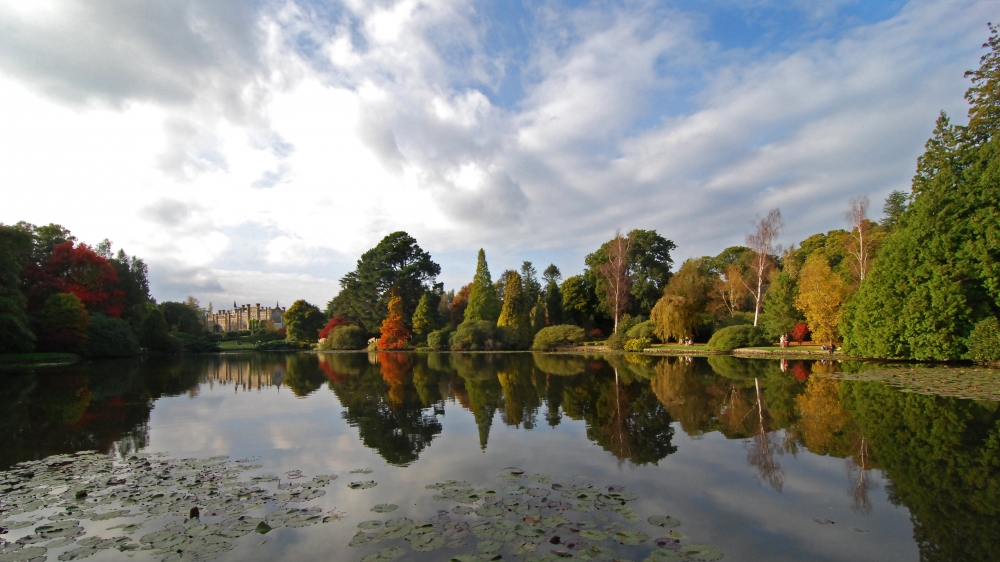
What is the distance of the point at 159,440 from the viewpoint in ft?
30.4

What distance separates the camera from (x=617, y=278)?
4153cm

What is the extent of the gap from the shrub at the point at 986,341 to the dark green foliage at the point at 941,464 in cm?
1065

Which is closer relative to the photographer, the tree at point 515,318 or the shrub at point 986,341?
the shrub at point 986,341

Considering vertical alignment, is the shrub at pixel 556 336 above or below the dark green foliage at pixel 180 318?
below

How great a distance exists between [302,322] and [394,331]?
16484 mm

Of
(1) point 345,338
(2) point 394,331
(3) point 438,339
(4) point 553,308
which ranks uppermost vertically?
(4) point 553,308

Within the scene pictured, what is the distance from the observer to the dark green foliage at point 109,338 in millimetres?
37219

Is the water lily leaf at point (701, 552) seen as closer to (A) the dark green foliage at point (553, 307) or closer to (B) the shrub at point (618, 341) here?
(B) the shrub at point (618, 341)

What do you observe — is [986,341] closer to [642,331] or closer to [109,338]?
[642,331]

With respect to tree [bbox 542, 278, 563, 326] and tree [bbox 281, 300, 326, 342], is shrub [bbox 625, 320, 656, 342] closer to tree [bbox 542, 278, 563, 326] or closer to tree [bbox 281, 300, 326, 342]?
tree [bbox 542, 278, 563, 326]

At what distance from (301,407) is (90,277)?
129ft

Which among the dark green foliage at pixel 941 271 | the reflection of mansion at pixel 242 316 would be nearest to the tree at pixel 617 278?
the dark green foliage at pixel 941 271

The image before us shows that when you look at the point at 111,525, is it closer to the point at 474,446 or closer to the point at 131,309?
the point at 474,446

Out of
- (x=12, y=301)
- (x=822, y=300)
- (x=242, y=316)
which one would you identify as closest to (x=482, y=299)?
(x=822, y=300)
